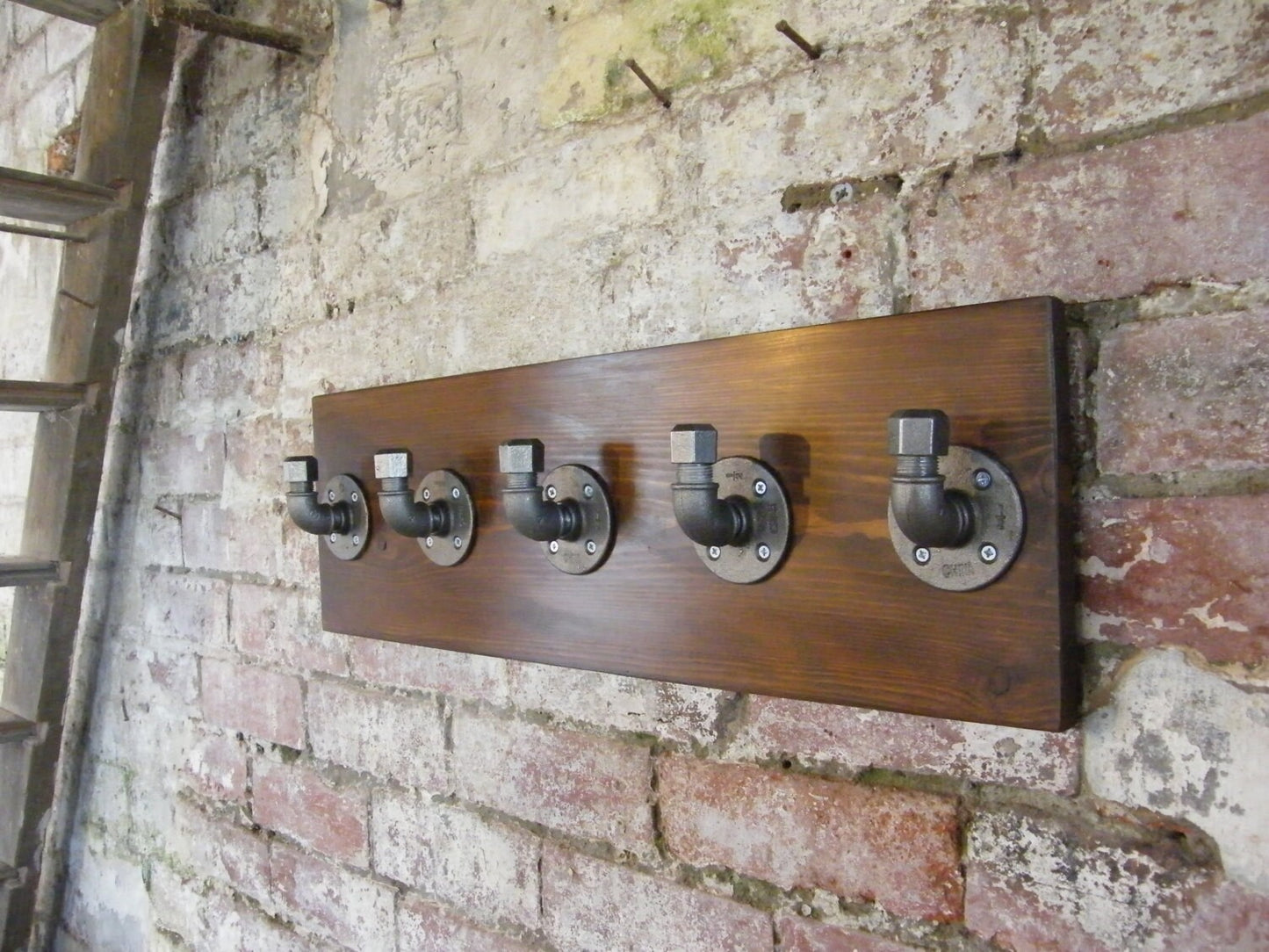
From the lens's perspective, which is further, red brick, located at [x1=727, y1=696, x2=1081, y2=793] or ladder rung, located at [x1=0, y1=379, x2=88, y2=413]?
ladder rung, located at [x1=0, y1=379, x2=88, y2=413]

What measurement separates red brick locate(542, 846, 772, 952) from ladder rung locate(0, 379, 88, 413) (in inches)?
37.9

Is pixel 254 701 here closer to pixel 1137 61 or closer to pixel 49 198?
pixel 49 198

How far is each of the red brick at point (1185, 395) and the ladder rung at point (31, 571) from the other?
1436 millimetres

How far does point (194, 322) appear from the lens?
4.81 feet

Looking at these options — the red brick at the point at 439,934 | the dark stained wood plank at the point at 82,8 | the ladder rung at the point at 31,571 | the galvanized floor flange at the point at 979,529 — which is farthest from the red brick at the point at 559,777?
the dark stained wood plank at the point at 82,8

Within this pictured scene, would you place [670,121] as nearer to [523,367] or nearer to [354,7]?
[523,367]

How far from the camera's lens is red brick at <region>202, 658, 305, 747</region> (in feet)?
4.28

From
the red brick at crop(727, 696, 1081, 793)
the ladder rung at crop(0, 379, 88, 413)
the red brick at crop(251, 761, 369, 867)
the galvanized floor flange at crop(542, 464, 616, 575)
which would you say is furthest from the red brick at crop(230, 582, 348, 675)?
the red brick at crop(727, 696, 1081, 793)

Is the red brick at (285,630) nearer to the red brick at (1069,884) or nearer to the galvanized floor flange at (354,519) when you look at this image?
the galvanized floor flange at (354,519)

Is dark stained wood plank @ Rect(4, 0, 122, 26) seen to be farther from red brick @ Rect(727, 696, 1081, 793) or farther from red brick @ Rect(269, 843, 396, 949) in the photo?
red brick @ Rect(727, 696, 1081, 793)

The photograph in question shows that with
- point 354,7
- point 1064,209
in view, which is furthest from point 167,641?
point 1064,209

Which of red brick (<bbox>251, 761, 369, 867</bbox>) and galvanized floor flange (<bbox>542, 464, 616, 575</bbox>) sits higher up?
galvanized floor flange (<bbox>542, 464, 616, 575</bbox>)

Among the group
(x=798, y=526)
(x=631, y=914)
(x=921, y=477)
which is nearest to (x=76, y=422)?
(x=631, y=914)

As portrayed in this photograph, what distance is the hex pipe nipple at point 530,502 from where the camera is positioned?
84 cm
